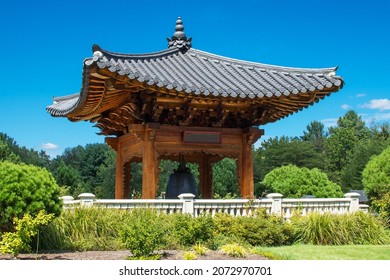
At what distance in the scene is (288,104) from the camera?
15.8 meters

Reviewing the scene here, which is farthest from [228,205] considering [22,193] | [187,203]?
[22,193]

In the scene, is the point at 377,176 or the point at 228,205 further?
the point at 377,176

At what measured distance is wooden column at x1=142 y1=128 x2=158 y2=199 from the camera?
46.8 ft

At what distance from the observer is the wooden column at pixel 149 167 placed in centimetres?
1425

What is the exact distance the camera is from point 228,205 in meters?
14.1

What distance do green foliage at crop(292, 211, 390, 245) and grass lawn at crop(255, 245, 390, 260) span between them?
2.26 ft

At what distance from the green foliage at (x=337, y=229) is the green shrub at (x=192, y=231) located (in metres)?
2.78

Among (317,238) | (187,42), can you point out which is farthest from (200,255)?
(187,42)

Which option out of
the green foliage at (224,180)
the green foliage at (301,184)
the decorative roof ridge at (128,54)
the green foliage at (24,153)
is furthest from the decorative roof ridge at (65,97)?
the green foliage at (24,153)

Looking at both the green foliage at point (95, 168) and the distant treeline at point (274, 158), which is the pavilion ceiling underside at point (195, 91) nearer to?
the distant treeline at point (274, 158)

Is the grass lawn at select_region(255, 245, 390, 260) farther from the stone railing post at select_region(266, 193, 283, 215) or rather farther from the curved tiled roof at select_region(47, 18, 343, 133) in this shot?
the curved tiled roof at select_region(47, 18, 343, 133)

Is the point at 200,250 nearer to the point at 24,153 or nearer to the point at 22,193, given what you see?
the point at 22,193

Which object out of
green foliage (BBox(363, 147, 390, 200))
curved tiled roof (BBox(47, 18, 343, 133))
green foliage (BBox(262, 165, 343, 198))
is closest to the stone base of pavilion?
curved tiled roof (BBox(47, 18, 343, 133))

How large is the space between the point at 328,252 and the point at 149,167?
15.7 feet
